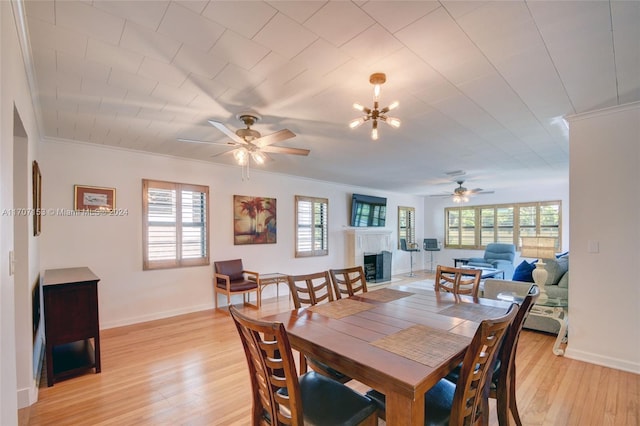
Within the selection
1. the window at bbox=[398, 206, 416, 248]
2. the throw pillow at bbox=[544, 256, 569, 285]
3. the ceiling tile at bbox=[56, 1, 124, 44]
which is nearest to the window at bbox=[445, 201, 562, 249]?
the window at bbox=[398, 206, 416, 248]

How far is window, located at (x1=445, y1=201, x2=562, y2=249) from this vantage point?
26.1ft

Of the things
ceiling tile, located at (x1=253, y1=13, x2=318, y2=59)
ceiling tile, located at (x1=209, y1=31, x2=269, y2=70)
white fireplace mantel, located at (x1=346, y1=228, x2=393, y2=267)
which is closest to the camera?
ceiling tile, located at (x1=253, y1=13, x2=318, y2=59)

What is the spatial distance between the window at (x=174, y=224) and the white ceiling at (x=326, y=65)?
1105 millimetres

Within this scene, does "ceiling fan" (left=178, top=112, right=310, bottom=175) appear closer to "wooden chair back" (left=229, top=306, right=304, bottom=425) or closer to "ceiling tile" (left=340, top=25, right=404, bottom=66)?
"ceiling tile" (left=340, top=25, right=404, bottom=66)

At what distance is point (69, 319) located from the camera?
2807 mm

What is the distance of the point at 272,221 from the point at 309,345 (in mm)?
4456

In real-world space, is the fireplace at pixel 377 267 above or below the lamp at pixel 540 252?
below

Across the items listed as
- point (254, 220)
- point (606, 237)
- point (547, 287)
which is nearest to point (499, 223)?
point (547, 287)

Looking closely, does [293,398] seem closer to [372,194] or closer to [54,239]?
[54,239]

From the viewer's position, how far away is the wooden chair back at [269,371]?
1.32m

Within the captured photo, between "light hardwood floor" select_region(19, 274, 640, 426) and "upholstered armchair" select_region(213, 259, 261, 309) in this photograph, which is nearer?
"light hardwood floor" select_region(19, 274, 640, 426)

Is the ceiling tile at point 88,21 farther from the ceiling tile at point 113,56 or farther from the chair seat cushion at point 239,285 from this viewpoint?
the chair seat cushion at point 239,285

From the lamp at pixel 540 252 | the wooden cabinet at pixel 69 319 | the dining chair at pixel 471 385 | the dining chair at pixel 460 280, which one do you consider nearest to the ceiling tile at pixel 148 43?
the wooden cabinet at pixel 69 319

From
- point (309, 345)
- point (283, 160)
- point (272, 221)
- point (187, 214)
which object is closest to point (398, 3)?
point (309, 345)
